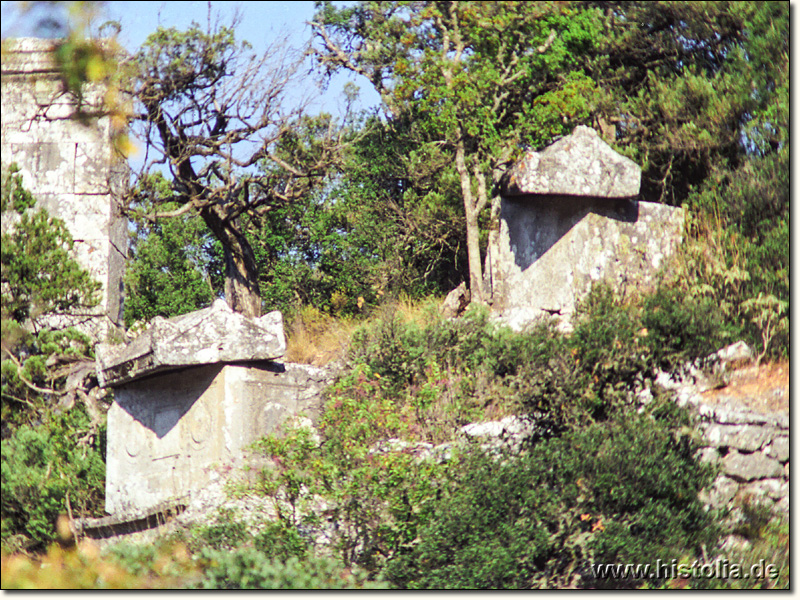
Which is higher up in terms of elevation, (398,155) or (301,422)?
(398,155)

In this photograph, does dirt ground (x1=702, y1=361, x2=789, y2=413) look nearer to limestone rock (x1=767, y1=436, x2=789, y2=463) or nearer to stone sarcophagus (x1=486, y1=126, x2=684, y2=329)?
limestone rock (x1=767, y1=436, x2=789, y2=463)

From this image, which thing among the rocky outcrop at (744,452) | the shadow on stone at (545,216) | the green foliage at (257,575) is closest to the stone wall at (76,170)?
the green foliage at (257,575)

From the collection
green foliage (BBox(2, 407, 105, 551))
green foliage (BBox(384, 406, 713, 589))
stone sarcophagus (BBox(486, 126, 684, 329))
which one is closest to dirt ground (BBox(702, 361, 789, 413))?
green foliage (BBox(384, 406, 713, 589))

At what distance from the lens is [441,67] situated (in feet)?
32.8

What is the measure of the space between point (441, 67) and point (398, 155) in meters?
2.52

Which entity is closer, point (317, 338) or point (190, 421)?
point (190, 421)

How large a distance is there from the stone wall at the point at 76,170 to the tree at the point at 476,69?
248 centimetres

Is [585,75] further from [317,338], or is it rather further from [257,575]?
[257,575]

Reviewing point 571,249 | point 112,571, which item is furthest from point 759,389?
point 112,571

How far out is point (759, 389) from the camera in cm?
780

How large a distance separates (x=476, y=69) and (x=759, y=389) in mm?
4673

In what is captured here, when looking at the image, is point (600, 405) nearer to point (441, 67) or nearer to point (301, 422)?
point (301, 422)

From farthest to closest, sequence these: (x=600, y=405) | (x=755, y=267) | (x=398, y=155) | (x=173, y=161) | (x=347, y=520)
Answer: (x=398, y=155), (x=173, y=161), (x=755, y=267), (x=600, y=405), (x=347, y=520)

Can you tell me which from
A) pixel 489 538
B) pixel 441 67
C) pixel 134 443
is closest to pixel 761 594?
pixel 489 538
